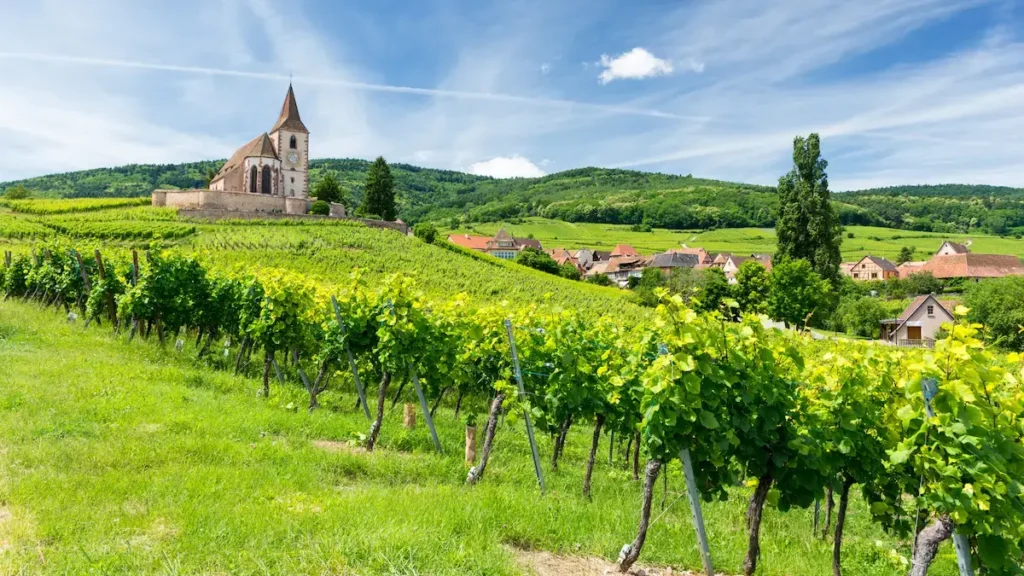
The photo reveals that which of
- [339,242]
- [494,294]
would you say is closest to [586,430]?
[494,294]

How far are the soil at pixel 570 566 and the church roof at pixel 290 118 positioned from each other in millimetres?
69280

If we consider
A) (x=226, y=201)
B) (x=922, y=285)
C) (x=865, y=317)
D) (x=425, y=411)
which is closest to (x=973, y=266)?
(x=922, y=285)

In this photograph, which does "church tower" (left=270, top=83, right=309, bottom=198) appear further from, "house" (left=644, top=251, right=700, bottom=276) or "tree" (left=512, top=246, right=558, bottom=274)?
"house" (left=644, top=251, right=700, bottom=276)

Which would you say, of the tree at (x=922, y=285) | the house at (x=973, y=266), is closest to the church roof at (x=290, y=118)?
the tree at (x=922, y=285)

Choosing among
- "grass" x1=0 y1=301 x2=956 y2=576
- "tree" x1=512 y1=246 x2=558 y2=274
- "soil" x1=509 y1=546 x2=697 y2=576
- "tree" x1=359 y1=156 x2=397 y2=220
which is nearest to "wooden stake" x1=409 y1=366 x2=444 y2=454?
"grass" x1=0 y1=301 x2=956 y2=576

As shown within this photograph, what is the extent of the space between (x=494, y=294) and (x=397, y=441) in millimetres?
32904

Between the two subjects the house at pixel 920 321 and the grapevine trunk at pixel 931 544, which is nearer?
the grapevine trunk at pixel 931 544

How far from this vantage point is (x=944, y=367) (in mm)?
3824

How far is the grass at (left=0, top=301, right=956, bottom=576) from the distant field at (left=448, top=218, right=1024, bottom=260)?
10068cm

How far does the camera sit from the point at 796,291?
43656 millimetres

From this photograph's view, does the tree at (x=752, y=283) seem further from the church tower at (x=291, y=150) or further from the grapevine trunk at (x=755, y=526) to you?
the church tower at (x=291, y=150)

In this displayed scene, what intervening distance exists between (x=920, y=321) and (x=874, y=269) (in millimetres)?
41583

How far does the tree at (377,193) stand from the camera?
66562 mm

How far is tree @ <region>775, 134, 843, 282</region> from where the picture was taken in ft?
147
